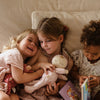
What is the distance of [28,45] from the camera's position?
4.36 ft

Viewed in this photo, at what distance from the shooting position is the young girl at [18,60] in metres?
1.22

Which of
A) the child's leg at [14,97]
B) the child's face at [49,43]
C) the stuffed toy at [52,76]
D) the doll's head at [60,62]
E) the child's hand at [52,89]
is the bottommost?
the child's leg at [14,97]

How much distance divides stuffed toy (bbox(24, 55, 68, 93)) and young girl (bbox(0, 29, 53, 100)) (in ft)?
0.15

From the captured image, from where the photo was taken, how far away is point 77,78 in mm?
1340

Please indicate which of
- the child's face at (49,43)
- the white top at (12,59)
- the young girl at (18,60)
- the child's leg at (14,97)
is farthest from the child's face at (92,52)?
the child's leg at (14,97)

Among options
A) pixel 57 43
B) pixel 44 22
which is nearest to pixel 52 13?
pixel 44 22

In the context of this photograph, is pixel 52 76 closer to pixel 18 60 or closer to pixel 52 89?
pixel 52 89

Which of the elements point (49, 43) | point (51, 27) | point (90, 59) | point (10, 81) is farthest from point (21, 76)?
point (90, 59)

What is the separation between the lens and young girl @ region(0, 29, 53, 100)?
4.00 ft

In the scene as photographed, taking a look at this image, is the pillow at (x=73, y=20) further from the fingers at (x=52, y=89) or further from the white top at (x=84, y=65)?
the fingers at (x=52, y=89)

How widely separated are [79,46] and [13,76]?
576 mm

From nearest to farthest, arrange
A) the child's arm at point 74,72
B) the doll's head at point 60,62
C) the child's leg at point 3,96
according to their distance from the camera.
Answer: the child's leg at point 3,96 → the doll's head at point 60,62 → the child's arm at point 74,72

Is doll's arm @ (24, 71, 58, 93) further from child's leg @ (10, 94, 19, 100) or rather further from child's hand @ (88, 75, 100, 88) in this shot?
child's hand @ (88, 75, 100, 88)

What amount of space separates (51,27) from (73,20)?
0.22 m
